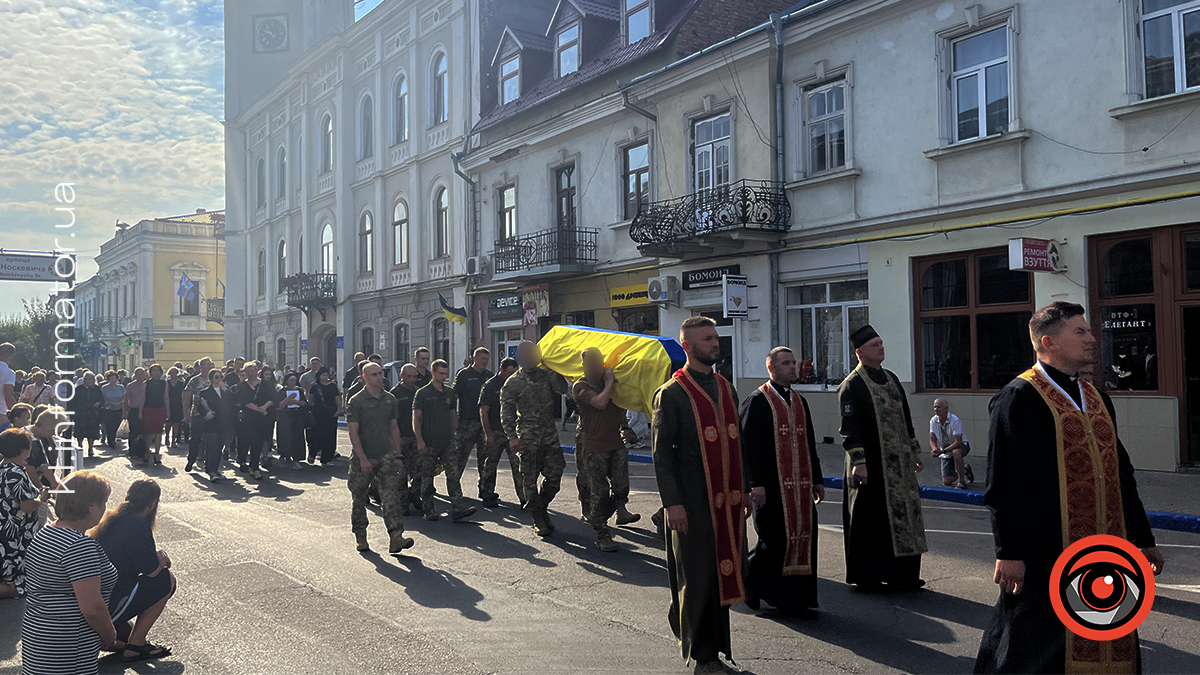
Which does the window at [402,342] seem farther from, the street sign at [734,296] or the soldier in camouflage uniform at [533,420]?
the soldier in camouflage uniform at [533,420]

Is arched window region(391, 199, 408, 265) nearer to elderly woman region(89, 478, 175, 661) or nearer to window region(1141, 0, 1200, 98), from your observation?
window region(1141, 0, 1200, 98)

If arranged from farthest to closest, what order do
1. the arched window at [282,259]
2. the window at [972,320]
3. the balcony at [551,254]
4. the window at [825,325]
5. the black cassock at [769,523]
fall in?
the arched window at [282,259] < the balcony at [551,254] < the window at [825,325] < the window at [972,320] < the black cassock at [769,523]

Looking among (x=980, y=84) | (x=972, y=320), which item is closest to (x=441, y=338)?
(x=972, y=320)

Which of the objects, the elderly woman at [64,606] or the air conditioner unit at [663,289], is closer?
the elderly woman at [64,606]

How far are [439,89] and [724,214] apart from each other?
15.6 metres

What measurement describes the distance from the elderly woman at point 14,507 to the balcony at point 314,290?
27955mm

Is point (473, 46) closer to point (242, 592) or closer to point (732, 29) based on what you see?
point (732, 29)

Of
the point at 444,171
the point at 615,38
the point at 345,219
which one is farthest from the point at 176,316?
the point at 615,38

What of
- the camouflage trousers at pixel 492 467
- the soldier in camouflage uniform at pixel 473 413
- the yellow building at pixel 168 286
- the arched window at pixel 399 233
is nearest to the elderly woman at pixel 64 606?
the camouflage trousers at pixel 492 467

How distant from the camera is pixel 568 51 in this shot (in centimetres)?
2464

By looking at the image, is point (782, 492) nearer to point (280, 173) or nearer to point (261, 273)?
point (280, 173)

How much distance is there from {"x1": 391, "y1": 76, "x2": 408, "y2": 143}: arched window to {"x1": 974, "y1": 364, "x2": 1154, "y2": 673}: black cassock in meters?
29.9

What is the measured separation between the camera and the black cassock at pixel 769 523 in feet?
19.8

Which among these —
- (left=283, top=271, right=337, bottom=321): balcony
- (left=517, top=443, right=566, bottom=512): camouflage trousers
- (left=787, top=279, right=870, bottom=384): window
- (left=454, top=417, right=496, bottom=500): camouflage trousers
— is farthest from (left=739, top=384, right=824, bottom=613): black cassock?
(left=283, top=271, right=337, bottom=321): balcony
